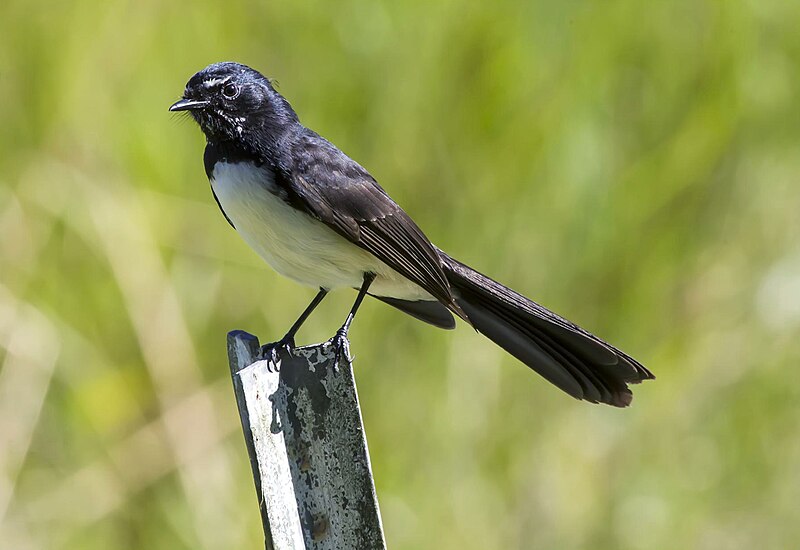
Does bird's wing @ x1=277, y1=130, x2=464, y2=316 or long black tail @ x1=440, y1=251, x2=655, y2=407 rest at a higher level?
bird's wing @ x1=277, y1=130, x2=464, y2=316

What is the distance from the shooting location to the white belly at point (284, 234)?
3010mm

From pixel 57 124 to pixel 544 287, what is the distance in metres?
1.79

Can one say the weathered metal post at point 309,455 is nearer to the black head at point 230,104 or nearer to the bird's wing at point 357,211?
the bird's wing at point 357,211

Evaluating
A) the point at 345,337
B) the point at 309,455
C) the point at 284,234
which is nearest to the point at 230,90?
the point at 284,234

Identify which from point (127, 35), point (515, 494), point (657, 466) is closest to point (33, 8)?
point (127, 35)

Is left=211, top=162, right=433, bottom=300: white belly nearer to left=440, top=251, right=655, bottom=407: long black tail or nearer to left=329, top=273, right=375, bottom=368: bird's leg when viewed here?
left=329, top=273, right=375, bottom=368: bird's leg

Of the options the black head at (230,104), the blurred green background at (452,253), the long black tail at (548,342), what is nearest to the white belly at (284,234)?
the black head at (230,104)

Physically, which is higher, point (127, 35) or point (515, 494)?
point (127, 35)

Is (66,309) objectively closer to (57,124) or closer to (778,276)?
(57,124)

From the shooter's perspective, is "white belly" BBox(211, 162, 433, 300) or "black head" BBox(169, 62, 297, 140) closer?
"white belly" BBox(211, 162, 433, 300)

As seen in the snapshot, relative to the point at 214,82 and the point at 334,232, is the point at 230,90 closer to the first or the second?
the point at 214,82

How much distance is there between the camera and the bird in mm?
3012

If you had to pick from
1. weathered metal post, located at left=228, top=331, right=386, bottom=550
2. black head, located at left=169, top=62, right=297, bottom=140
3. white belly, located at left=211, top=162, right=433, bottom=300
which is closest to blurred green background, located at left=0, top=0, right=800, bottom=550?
black head, located at left=169, top=62, right=297, bottom=140

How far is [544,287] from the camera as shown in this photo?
3883mm
